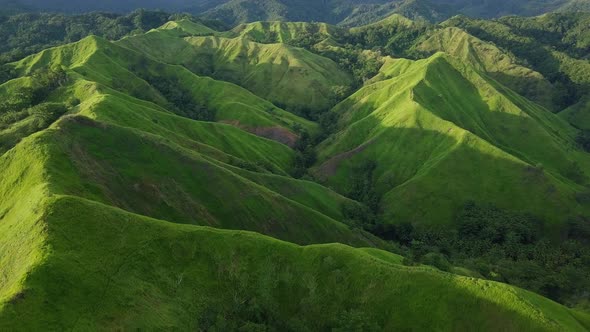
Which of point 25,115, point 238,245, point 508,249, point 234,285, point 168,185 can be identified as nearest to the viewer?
point 234,285

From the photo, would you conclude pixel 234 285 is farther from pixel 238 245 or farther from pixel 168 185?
pixel 168 185

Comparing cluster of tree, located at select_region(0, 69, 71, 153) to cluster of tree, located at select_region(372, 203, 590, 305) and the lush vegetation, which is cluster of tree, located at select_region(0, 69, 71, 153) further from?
cluster of tree, located at select_region(372, 203, 590, 305)

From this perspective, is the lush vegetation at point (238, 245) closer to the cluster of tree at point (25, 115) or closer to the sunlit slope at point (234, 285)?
the sunlit slope at point (234, 285)

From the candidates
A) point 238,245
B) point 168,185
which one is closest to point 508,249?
point 238,245

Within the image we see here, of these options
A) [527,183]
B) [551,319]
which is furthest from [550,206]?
[551,319]

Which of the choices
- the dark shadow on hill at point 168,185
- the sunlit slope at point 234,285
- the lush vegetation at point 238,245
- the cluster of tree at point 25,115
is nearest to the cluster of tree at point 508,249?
the lush vegetation at point 238,245

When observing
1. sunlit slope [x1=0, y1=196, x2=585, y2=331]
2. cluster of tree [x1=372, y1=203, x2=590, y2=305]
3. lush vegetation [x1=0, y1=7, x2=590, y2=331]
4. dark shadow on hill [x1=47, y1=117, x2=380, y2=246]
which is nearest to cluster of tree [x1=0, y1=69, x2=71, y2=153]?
lush vegetation [x1=0, y1=7, x2=590, y2=331]
